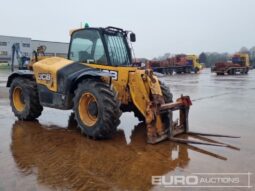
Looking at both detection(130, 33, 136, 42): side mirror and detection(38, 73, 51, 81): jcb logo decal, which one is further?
detection(130, 33, 136, 42): side mirror

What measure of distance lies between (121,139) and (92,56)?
→ 2.05 metres

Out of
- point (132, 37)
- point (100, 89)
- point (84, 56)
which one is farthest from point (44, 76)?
point (132, 37)

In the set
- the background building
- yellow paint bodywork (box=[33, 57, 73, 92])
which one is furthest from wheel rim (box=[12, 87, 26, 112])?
the background building

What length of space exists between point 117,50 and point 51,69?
1638 millimetres

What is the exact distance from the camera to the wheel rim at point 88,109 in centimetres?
658

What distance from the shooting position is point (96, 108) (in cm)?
652

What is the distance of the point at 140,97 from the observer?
652cm

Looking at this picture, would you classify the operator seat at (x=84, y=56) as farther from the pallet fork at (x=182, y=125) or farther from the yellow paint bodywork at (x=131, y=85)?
the pallet fork at (x=182, y=125)

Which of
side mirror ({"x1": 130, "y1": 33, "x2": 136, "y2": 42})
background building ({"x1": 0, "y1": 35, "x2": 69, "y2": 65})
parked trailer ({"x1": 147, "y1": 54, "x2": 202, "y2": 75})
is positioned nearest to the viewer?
side mirror ({"x1": 130, "y1": 33, "x2": 136, "y2": 42})

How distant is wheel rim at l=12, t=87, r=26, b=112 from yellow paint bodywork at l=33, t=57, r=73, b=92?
3.43 feet

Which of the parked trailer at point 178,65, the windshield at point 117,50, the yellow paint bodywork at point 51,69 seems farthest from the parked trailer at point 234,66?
the yellow paint bodywork at point 51,69

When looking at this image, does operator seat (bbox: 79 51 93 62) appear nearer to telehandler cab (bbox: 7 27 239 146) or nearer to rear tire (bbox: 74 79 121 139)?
telehandler cab (bbox: 7 27 239 146)

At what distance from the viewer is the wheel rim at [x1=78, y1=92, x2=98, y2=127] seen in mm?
6578

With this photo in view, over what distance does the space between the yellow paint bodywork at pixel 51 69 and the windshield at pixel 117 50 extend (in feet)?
3.41
